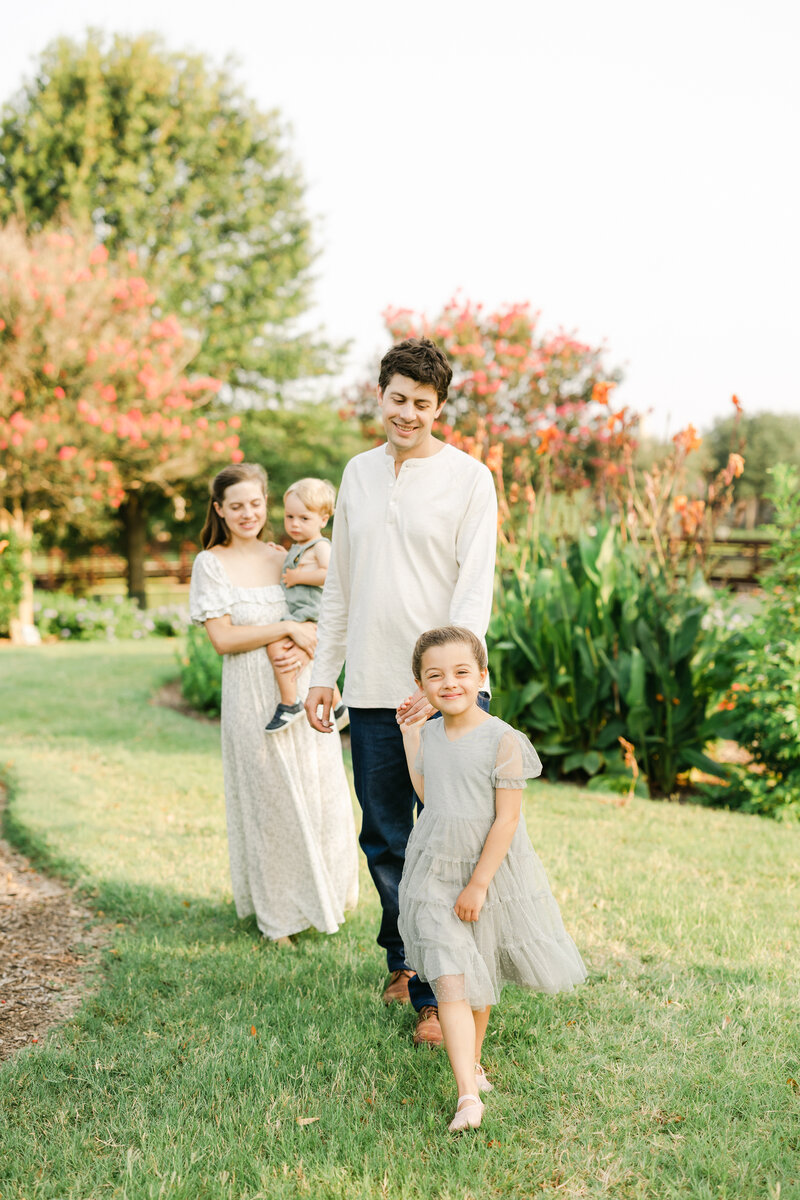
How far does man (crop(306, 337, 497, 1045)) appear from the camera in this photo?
2730mm

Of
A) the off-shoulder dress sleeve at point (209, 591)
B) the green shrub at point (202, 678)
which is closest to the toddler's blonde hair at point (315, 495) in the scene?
the off-shoulder dress sleeve at point (209, 591)

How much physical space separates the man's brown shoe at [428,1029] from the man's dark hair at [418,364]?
71.7 inches

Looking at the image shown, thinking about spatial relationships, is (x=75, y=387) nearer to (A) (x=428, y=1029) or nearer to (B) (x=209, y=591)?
(B) (x=209, y=591)

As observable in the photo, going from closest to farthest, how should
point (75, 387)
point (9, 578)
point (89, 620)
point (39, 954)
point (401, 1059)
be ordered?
point (401, 1059) → point (39, 954) → point (9, 578) → point (75, 387) → point (89, 620)

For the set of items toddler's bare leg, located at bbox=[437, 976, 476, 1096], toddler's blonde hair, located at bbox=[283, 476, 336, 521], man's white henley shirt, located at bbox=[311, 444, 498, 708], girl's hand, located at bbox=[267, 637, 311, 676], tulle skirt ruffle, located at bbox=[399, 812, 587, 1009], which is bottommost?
toddler's bare leg, located at bbox=[437, 976, 476, 1096]

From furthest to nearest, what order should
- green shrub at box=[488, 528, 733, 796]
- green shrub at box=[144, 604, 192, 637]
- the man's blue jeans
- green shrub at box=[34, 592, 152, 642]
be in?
1. green shrub at box=[144, 604, 192, 637]
2. green shrub at box=[34, 592, 152, 642]
3. green shrub at box=[488, 528, 733, 796]
4. the man's blue jeans

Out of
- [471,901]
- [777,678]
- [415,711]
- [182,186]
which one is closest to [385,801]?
[415,711]

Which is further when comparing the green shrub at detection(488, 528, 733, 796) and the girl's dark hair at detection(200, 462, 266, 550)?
the green shrub at detection(488, 528, 733, 796)

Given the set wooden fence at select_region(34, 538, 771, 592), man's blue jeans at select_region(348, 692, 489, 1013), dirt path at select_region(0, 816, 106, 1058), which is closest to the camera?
man's blue jeans at select_region(348, 692, 489, 1013)

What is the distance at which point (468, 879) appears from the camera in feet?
8.36

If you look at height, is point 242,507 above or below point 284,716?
above

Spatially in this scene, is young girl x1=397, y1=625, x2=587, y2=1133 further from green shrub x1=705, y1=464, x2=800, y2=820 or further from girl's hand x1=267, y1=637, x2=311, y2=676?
green shrub x1=705, y1=464, x2=800, y2=820

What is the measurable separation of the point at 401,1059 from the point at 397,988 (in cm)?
43

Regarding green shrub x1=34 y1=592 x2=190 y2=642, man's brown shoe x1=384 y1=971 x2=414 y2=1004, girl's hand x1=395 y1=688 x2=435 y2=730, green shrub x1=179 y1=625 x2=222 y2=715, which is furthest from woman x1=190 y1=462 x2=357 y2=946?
green shrub x1=34 y1=592 x2=190 y2=642
